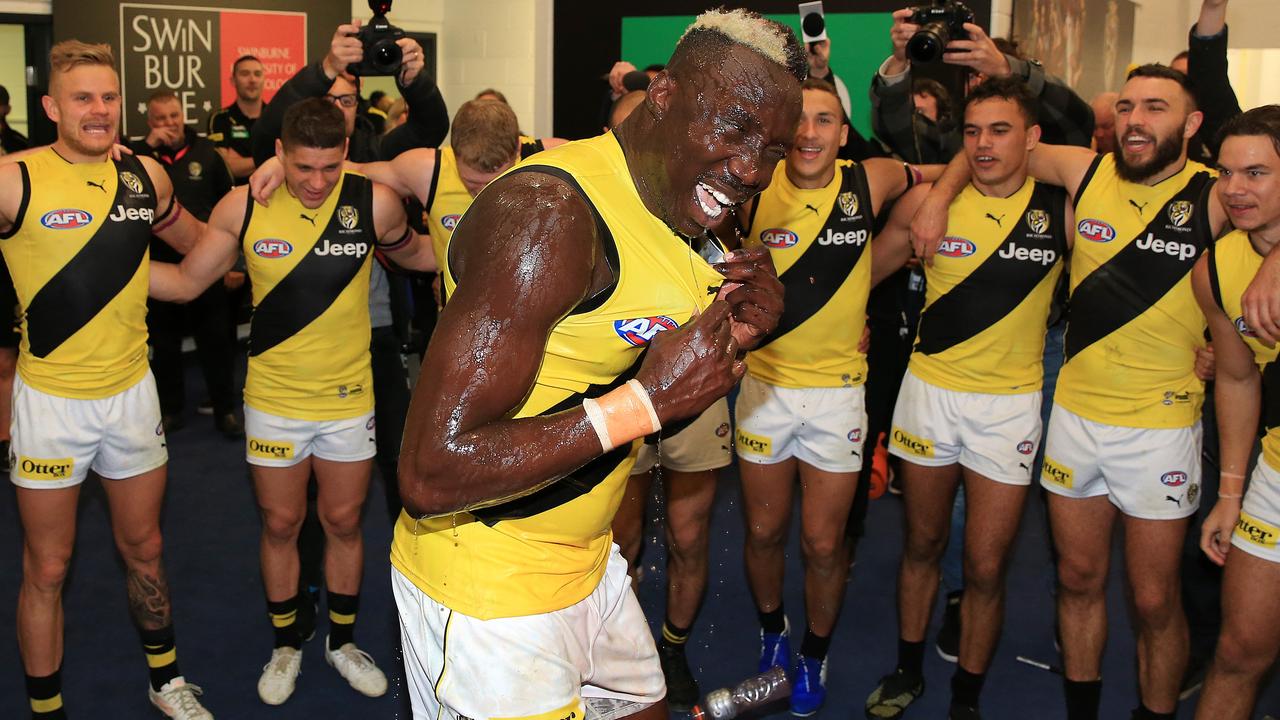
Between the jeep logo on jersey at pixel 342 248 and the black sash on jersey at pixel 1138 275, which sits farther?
the jeep logo on jersey at pixel 342 248

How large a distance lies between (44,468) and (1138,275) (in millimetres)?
3307

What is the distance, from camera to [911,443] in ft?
12.7

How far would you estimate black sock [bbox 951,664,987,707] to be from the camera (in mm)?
3781

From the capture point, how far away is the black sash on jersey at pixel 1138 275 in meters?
3.43

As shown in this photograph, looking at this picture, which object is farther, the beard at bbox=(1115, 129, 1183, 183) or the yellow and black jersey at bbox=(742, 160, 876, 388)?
the yellow and black jersey at bbox=(742, 160, 876, 388)

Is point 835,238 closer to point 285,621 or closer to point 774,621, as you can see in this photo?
point 774,621

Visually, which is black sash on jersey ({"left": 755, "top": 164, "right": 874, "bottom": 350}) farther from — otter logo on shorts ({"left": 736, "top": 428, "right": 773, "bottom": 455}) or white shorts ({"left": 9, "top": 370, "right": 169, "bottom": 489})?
white shorts ({"left": 9, "top": 370, "right": 169, "bottom": 489})

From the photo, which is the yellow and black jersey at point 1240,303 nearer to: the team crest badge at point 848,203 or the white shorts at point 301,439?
the team crest badge at point 848,203

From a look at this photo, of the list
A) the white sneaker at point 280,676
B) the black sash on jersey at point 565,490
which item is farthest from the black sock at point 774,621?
the black sash on jersey at point 565,490

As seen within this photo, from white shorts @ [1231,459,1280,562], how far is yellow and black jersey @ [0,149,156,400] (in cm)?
328

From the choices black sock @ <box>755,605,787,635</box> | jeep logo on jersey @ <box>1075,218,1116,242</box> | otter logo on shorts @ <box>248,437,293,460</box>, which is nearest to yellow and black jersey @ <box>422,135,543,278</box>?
otter logo on shorts @ <box>248,437,293,460</box>

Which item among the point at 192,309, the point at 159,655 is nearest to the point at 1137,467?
the point at 159,655

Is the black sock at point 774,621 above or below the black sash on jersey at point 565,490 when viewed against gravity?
below

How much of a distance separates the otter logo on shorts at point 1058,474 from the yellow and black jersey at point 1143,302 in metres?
0.17
